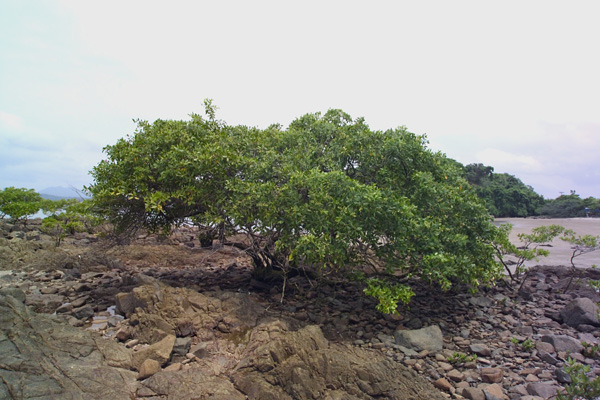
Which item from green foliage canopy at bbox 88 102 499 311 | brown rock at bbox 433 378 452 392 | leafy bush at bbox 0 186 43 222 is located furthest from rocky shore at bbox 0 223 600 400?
leafy bush at bbox 0 186 43 222

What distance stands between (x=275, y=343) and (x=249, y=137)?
218 inches

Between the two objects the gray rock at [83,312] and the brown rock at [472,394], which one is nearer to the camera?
the brown rock at [472,394]

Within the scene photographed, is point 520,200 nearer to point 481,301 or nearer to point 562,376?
point 481,301

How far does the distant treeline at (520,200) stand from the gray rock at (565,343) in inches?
1353

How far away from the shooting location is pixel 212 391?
581 centimetres

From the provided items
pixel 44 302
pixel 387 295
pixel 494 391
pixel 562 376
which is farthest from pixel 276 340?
pixel 44 302

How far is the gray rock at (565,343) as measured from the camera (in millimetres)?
7863

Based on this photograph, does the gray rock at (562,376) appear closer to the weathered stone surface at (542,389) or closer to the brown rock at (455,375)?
the weathered stone surface at (542,389)

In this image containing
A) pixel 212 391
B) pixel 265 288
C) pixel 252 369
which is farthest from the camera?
pixel 265 288

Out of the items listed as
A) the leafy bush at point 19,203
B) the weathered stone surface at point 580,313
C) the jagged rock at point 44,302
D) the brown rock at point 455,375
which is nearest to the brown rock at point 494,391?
the brown rock at point 455,375

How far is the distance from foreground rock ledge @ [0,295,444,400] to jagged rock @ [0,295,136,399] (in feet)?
0.04

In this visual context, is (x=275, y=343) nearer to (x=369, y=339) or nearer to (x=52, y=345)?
(x=369, y=339)

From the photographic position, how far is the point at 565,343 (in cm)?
798

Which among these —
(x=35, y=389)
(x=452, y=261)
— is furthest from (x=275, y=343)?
(x=452, y=261)
